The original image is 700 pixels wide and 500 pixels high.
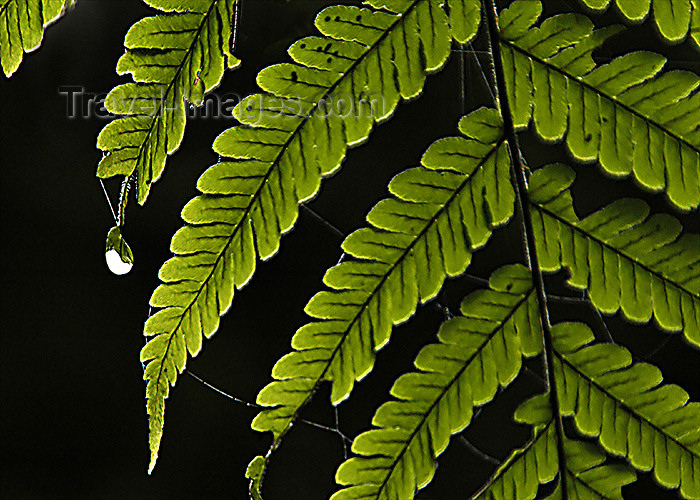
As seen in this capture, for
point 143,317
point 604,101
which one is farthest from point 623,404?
point 143,317

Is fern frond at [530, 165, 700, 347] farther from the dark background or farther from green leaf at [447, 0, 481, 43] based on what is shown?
the dark background

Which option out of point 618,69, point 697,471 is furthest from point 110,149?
point 697,471

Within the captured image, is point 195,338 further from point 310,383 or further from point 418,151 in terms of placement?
point 418,151

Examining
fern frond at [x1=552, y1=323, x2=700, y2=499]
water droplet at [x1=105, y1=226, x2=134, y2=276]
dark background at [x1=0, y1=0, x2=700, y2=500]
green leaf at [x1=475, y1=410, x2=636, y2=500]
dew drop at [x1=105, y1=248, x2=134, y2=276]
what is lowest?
dark background at [x1=0, y1=0, x2=700, y2=500]

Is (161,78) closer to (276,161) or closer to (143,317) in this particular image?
(276,161)

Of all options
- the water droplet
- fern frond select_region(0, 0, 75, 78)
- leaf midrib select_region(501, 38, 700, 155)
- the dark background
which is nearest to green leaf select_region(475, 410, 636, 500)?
leaf midrib select_region(501, 38, 700, 155)

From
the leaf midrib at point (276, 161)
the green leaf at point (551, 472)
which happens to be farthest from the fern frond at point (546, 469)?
the leaf midrib at point (276, 161)

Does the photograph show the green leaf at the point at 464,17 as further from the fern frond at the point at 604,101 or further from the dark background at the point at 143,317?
the dark background at the point at 143,317
